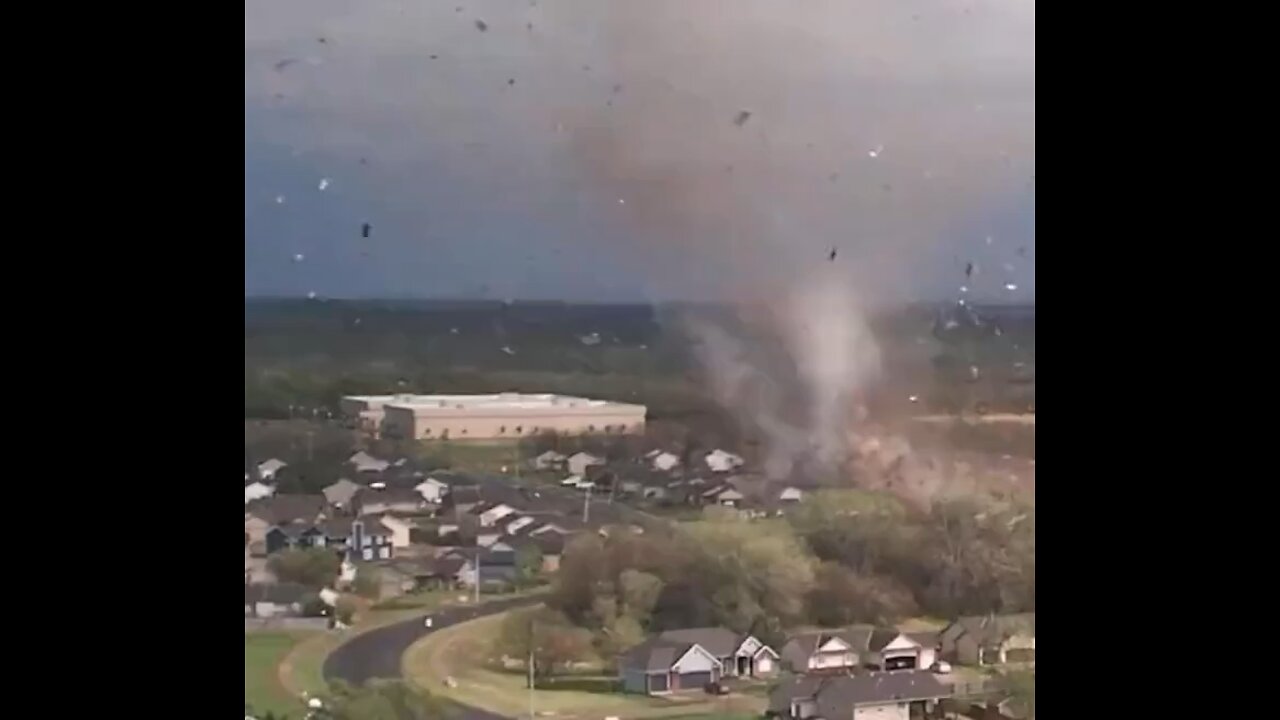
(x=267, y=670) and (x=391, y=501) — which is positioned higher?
(x=391, y=501)

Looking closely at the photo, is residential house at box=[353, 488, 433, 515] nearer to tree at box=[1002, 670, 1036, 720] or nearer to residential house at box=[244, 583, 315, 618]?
residential house at box=[244, 583, 315, 618]

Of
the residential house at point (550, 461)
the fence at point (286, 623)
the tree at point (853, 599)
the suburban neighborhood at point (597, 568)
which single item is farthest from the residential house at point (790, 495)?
the fence at point (286, 623)

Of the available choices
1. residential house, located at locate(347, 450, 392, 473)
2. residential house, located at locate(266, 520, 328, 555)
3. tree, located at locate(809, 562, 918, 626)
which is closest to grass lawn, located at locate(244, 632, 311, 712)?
residential house, located at locate(266, 520, 328, 555)

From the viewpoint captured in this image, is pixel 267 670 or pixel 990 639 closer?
pixel 267 670

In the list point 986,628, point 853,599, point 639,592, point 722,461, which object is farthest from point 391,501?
point 986,628

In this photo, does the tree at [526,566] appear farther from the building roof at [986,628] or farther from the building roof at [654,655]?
the building roof at [986,628]

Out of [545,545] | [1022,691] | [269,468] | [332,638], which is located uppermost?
[269,468]

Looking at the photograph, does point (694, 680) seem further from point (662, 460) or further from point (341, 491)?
point (341, 491)

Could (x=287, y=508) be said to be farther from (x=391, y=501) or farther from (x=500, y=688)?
(x=500, y=688)
